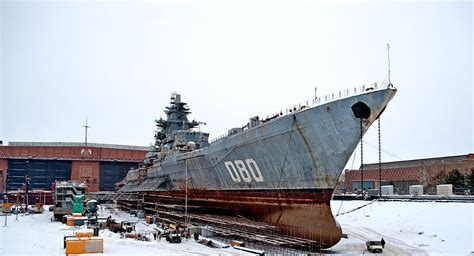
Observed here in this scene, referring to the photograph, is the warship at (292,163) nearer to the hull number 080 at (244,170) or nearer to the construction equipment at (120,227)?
the hull number 080 at (244,170)

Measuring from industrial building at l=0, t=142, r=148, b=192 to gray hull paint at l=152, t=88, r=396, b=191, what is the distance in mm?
42783

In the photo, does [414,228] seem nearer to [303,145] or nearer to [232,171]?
[232,171]

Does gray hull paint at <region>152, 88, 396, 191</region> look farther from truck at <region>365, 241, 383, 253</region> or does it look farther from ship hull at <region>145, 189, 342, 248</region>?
truck at <region>365, 241, 383, 253</region>

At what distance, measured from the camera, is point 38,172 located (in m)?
57.4

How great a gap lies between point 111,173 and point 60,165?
21.4ft

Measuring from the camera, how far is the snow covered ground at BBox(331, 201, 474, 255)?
16.7m

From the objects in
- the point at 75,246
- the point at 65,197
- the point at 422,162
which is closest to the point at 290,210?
the point at 75,246

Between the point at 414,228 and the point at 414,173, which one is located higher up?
the point at 414,173

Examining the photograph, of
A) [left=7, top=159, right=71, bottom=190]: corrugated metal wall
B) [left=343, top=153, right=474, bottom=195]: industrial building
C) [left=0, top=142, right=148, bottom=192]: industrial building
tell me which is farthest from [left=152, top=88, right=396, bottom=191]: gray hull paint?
[left=7, top=159, right=71, bottom=190]: corrugated metal wall

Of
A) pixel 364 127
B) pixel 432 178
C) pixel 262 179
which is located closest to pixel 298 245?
pixel 262 179

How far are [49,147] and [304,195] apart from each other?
50.2 metres

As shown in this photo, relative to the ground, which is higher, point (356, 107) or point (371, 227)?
point (356, 107)

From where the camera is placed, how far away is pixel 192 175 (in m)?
24.5

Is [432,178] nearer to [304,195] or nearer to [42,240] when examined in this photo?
[304,195]
